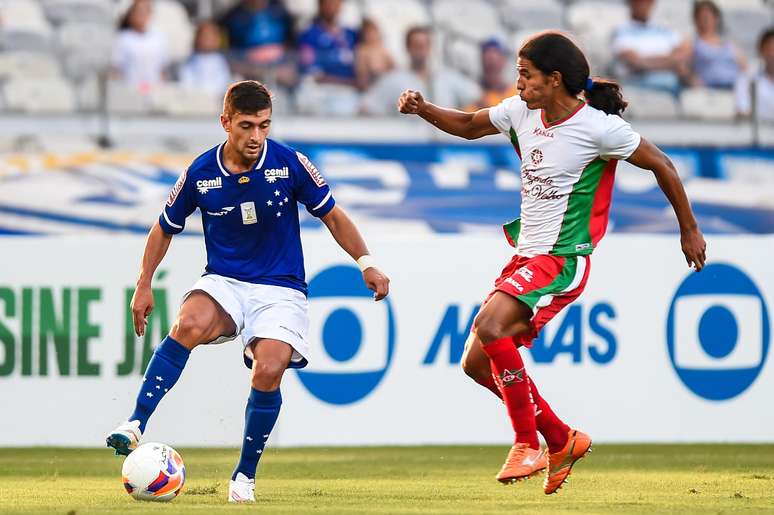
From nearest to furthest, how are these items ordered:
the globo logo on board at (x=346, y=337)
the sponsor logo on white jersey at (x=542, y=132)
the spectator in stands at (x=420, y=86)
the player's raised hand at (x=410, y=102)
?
the sponsor logo on white jersey at (x=542, y=132) < the player's raised hand at (x=410, y=102) < the globo logo on board at (x=346, y=337) < the spectator in stands at (x=420, y=86)

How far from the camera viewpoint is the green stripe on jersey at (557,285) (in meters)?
6.41

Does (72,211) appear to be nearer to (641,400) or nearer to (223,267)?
(641,400)

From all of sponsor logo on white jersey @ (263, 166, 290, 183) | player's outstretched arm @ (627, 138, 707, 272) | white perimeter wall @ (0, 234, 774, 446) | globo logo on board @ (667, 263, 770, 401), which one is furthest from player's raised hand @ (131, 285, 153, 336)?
globo logo on board @ (667, 263, 770, 401)

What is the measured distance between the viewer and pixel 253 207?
6.41 m

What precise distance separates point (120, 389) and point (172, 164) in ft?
16.0

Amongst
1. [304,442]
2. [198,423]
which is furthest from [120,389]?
[304,442]

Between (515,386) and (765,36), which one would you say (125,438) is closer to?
(515,386)

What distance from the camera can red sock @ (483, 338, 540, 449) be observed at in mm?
6402

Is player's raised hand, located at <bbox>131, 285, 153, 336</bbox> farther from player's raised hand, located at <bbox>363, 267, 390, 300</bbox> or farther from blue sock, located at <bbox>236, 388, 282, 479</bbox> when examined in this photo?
player's raised hand, located at <bbox>363, 267, 390, 300</bbox>

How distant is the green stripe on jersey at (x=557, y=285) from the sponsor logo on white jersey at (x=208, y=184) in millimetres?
1437

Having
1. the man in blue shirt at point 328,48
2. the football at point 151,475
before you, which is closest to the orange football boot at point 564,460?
the football at point 151,475

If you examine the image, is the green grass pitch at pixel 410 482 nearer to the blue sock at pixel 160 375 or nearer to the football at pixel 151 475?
the football at pixel 151 475

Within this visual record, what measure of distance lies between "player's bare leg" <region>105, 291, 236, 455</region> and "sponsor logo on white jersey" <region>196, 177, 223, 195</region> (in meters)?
0.47

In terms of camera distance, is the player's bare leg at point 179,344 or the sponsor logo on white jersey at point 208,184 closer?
the player's bare leg at point 179,344
